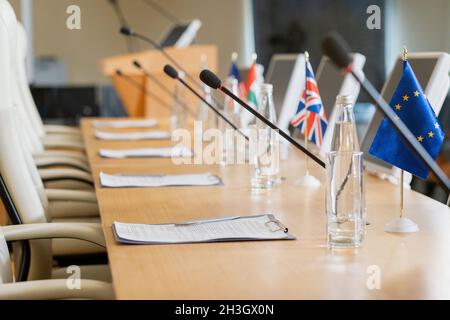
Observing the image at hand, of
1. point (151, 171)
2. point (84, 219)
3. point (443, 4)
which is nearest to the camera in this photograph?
point (151, 171)

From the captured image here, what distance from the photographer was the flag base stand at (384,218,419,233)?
2173mm

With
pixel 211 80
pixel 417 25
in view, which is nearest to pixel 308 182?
pixel 211 80

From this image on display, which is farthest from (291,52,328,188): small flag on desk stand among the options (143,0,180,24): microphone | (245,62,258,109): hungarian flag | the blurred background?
(143,0,180,24): microphone

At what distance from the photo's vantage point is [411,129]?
2.27 meters

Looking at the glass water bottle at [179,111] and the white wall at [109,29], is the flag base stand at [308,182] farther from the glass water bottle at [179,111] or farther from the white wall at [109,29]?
the white wall at [109,29]

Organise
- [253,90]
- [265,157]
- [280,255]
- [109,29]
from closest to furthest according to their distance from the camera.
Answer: [280,255]
[265,157]
[253,90]
[109,29]

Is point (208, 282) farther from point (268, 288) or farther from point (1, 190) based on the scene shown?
point (1, 190)

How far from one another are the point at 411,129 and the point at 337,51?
2.88ft

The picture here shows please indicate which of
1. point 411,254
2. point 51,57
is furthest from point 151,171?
point 51,57

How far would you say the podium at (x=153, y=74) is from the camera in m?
6.39

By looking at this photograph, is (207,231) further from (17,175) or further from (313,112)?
(313,112)

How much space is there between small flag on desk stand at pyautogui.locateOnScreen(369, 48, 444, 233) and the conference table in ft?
0.53

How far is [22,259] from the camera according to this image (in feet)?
8.70

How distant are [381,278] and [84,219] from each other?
2.25m
